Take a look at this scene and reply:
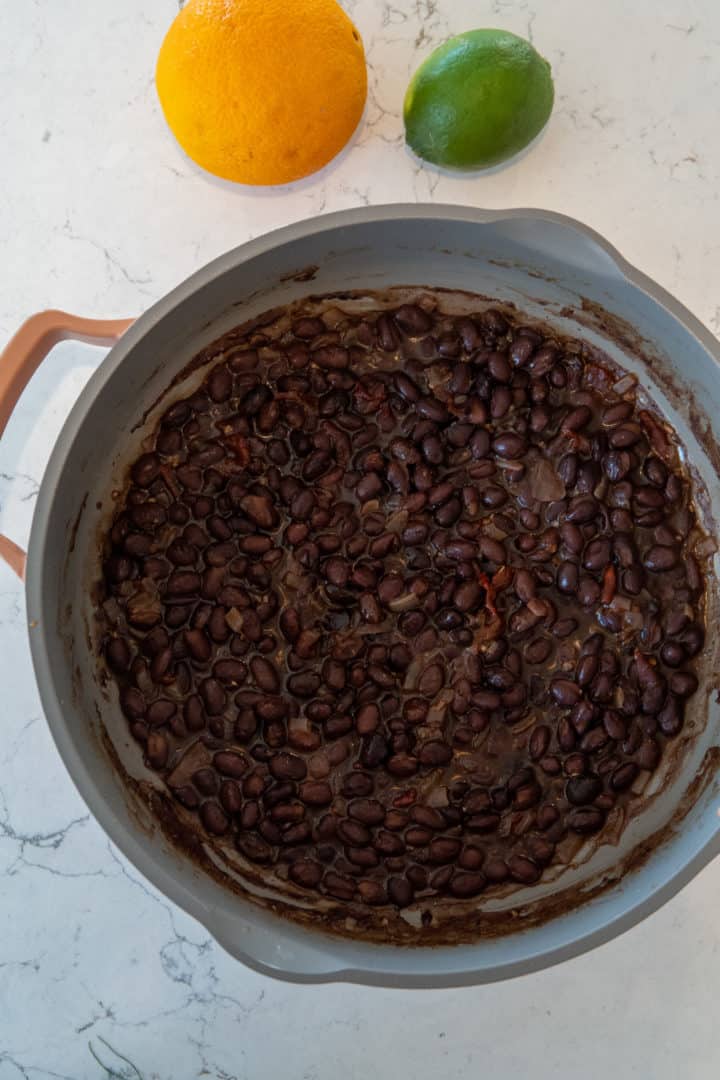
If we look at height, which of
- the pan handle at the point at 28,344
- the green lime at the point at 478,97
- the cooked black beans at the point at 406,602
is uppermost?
the green lime at the point at 478,97

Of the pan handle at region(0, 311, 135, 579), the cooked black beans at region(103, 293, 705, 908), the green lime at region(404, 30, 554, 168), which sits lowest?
the cooked black beans at region(103, 293, 705, 908)

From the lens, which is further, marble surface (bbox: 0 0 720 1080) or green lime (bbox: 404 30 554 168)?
marble surface (bbox: 0 0 720 1080)

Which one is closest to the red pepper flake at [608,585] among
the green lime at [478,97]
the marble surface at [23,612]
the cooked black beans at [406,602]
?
the cooked black beans at [406,602]

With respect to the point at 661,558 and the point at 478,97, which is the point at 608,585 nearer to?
the point at 661,558

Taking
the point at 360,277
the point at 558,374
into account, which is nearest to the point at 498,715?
the point at 558,374

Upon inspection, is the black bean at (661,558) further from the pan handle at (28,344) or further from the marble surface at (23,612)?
the pan handle at (28,344)

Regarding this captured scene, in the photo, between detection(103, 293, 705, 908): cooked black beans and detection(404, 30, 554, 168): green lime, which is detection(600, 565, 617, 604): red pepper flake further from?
detection(404, 30, 554, 168): green lime

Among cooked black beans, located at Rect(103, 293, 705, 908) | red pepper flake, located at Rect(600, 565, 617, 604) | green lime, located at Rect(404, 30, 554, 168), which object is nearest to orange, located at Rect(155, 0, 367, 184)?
green lime, located at Rect(404, 30, 554, 168)

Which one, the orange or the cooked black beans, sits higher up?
the orange
